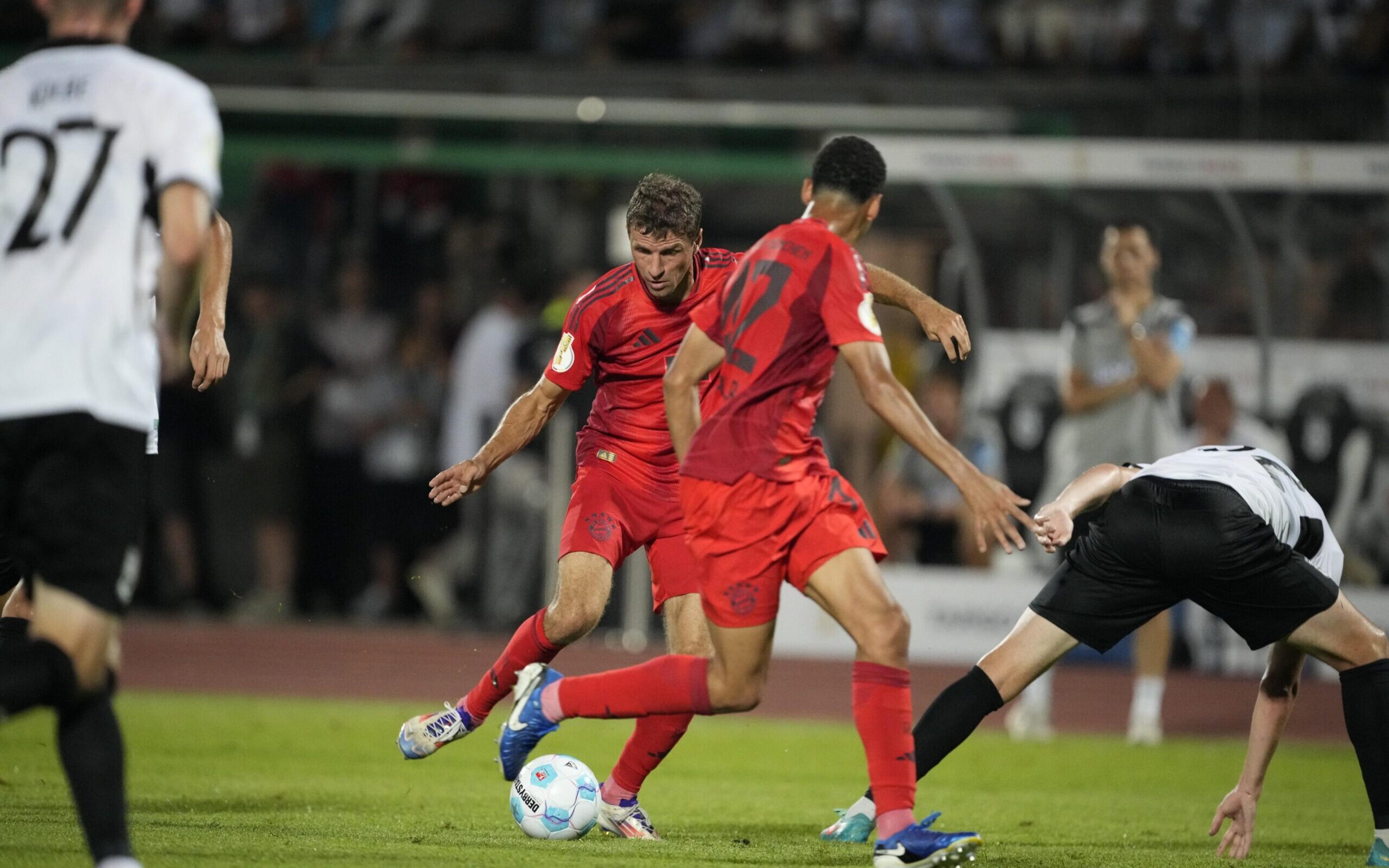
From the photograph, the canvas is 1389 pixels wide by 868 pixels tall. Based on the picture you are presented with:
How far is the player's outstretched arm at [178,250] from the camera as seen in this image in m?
4.19

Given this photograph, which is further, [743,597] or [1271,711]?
[1271,711]

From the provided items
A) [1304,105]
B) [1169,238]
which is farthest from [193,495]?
[1304,105]

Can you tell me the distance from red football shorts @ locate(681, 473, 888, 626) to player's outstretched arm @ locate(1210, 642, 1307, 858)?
5.95 feet

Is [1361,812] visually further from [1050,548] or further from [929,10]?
[929,10]

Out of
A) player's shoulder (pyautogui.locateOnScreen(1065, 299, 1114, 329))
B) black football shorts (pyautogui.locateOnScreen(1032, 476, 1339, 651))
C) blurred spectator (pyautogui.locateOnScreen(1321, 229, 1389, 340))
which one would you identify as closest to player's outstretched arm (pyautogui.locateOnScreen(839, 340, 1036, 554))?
black football shorts (pyautogui.locateOnScreen(1032, 476, 1339, 651))

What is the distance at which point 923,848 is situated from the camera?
495 cm

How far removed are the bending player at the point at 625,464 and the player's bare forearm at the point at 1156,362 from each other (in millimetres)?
4577

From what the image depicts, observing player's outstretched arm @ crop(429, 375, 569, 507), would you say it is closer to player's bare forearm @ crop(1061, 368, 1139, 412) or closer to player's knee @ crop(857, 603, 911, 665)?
player's knee @ crop(857, 603, 911, 665)

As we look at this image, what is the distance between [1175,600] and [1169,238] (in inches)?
311

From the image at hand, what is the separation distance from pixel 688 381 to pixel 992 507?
45.2 inches

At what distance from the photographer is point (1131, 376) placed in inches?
422

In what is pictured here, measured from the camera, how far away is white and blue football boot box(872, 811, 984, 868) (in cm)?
491

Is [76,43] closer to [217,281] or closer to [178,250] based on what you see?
[178,250]

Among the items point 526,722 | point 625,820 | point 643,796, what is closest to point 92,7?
point 526,722
